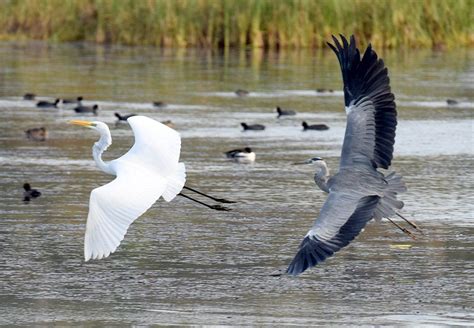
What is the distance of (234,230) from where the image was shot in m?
10.3

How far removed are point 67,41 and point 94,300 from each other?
26904 millimetres

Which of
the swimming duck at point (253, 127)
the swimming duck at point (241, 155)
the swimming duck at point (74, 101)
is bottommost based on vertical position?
the swimming duck at point (74, 101)

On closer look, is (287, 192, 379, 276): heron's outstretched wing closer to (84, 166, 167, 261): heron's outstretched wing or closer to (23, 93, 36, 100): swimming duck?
(84, 166, 167, 261): heron's outstretched wing

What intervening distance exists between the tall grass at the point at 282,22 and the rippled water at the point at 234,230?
846 cm

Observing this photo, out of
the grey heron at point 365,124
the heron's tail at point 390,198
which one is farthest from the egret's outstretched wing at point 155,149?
the heron's tail at point 390,198

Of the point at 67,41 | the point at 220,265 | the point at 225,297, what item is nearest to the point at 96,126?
the point at 220,265

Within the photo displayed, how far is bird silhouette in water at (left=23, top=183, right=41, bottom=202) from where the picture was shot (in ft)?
38.7

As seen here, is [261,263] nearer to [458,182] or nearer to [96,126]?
[96,126]

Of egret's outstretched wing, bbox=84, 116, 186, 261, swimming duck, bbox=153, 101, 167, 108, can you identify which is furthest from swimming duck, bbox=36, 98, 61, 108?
egret's outstretched wing, bbox=84, 116, 186, 261

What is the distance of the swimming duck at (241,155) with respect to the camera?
14.2m

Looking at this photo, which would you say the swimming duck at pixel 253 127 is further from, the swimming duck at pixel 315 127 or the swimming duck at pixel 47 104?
the swimming duck at pixel 47 104

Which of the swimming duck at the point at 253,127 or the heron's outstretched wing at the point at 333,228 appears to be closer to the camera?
the heron's outstretched wing at the point at 333,228

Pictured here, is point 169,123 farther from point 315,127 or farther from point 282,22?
point 282,22

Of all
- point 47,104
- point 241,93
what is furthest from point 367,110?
point 241,93
